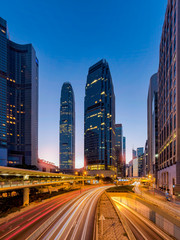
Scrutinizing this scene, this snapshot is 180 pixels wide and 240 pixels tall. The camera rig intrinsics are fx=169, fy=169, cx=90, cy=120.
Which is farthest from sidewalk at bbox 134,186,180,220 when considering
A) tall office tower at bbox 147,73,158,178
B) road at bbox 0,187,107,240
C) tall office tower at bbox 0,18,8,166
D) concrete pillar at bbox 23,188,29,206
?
tall office tower at bbox 0,18,8,166

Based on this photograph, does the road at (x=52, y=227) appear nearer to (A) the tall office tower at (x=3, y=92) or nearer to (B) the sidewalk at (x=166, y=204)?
(B) the sidewalk at (x=166, y=204)

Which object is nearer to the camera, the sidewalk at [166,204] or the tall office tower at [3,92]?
the sidewalk at [166,204]

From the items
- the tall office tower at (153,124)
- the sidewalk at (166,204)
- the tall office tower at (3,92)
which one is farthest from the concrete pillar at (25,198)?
the tall office tower at (3,92)

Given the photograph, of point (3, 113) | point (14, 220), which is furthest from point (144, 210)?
point (3, 113)

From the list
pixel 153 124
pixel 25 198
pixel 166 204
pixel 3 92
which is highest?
pixel 3 92

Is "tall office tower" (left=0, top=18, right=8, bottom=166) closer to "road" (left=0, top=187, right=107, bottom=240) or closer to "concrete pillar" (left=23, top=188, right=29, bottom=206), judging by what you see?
"concrete pillar" (left=23, top=188, right=29, bottom=206)

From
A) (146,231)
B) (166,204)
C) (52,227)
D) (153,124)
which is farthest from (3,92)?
(146,231)

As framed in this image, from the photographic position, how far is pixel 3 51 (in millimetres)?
171750

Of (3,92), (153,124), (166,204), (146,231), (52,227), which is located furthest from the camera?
(3,92)

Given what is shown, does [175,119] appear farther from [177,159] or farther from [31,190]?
[31,190]

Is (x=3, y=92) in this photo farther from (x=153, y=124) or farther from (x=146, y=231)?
(x=146, y=231)

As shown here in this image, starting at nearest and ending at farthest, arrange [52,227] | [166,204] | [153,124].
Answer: [52,227]
[166,204]
[153,124]

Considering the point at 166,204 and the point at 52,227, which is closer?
the point at 52,227

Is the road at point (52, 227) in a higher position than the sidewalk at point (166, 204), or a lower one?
higher
